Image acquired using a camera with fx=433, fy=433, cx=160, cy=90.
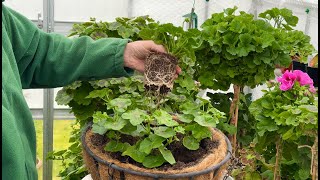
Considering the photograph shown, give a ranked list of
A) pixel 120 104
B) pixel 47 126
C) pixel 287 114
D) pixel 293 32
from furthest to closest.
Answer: pixel 47 126
pixel 293 32
pixel 287 114
pixel 120 104

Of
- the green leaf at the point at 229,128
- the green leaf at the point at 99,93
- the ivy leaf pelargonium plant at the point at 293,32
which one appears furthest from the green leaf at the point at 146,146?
the ivy leaf pelargonium plant at the point at 293,32

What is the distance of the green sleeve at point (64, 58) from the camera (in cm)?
123

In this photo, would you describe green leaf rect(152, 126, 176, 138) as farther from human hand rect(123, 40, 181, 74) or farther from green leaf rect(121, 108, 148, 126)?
human hand rect(123, 40, 181, 74)

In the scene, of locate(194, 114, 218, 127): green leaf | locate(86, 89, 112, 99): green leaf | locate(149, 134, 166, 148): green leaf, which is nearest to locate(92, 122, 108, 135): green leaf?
locate(149, 134, 166, 148): green leaf

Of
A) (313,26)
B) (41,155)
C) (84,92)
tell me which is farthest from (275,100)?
(41,155)

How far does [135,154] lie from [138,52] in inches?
15.0

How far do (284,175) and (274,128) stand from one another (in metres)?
0.42

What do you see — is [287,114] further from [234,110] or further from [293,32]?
[293,32]

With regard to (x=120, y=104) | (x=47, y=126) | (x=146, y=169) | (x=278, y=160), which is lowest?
(x=47, y=126)

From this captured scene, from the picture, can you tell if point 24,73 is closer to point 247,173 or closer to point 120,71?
point 120,71

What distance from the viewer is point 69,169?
6.83ft

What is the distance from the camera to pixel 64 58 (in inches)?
50.0

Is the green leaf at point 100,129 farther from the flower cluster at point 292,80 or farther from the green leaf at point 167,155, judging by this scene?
the flower cluster at point 292,80

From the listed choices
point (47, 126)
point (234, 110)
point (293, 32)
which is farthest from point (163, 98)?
point (47, 126)
